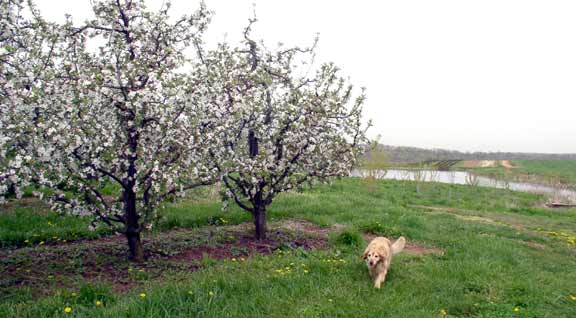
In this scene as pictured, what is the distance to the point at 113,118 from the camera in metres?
6.21

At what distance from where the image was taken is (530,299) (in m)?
6.06

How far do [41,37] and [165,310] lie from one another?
13.9ft

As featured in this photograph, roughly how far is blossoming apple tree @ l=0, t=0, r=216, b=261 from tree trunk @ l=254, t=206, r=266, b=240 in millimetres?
1640

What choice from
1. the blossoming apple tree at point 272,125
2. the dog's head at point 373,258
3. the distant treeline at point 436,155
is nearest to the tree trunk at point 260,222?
the blossoming apple tree at point 272,125

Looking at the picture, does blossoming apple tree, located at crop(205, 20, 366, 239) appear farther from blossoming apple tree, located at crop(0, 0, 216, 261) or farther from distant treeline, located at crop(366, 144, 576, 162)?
distant treeline, located at crop(366, 144, 576, 162)

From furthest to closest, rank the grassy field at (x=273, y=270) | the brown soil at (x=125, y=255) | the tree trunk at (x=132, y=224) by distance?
the tree trunk at (x=132, y=224) < the brown soil at (x=125, y=255) < the grassy field at (x=273, y=270)

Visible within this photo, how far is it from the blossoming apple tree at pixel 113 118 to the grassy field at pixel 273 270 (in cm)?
98

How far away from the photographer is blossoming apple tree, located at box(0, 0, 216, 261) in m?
5.40

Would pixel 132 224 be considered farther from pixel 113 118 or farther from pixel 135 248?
pixel 113 118

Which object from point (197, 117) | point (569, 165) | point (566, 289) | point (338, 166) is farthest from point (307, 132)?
point (569, 165)

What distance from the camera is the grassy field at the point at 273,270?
509 centimetres

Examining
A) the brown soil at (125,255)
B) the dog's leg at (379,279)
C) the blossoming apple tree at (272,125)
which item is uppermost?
the blossoming apple tree at (272,125)

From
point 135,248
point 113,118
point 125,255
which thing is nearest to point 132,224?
point 135,248

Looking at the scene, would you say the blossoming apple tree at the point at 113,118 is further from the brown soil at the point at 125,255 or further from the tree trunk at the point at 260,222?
the tree trunk at the point at 260,222
